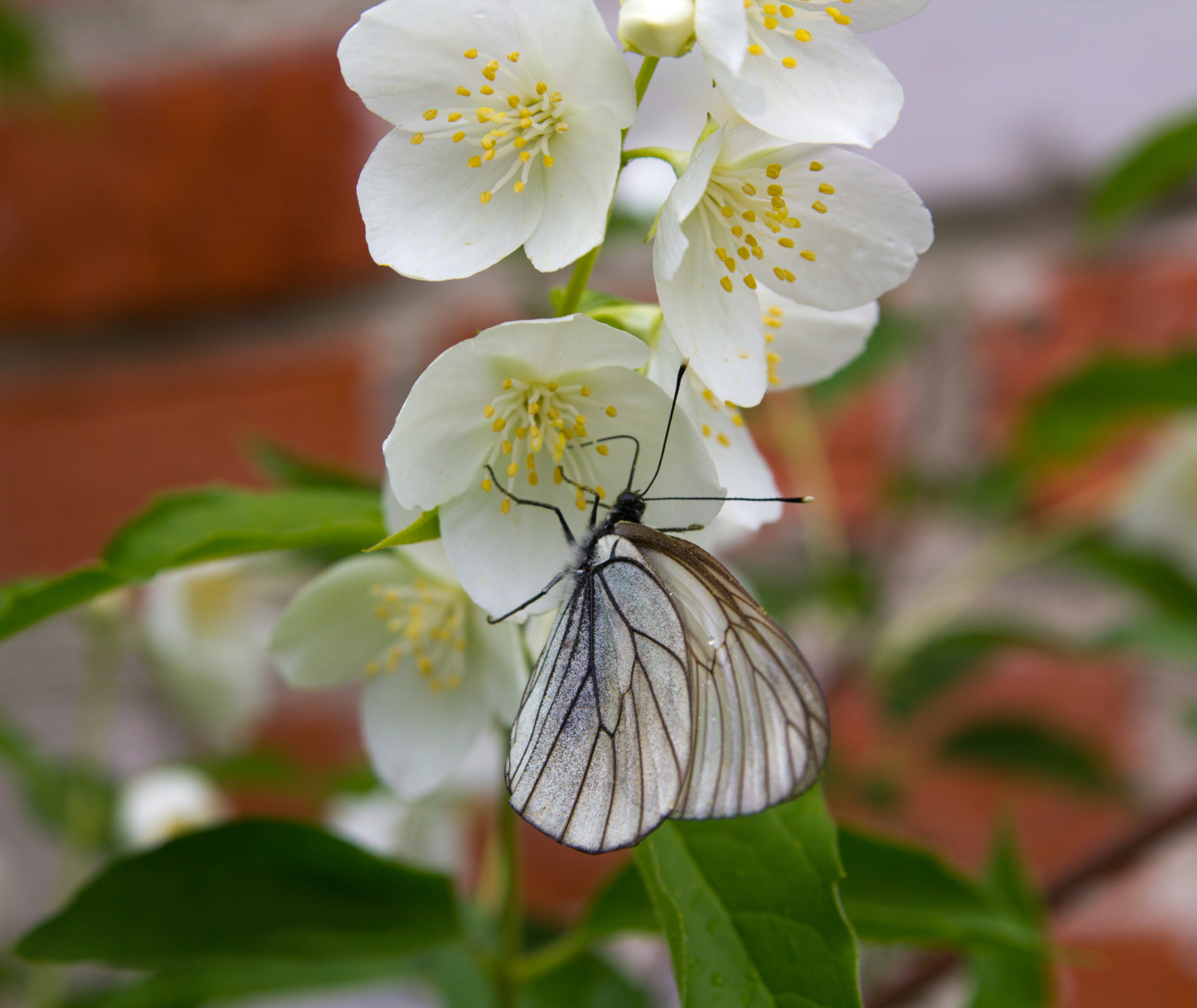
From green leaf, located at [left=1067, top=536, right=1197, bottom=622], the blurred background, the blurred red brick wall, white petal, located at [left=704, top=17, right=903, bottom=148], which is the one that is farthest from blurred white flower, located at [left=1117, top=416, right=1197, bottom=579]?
the blurred red brick wall

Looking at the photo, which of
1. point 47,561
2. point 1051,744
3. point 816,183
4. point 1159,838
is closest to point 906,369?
point 1051,744

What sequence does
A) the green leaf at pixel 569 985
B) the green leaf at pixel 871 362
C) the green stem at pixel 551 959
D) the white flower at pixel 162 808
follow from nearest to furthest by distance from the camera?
the green stem at pixel 551 959 → the green leaf at pixel 569 985 → the white flower at pixel 162 808 → the green leaf at pixel 871 362

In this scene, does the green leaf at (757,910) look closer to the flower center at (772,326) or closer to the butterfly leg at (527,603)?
the butterfly leg at (527,603)

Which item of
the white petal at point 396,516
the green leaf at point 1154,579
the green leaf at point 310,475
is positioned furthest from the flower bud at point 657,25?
the green leaf at point 1154,579

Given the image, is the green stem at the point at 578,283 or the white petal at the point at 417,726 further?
the white petal at the point at 417,726

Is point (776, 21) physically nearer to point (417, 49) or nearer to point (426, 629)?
point (417, 49)

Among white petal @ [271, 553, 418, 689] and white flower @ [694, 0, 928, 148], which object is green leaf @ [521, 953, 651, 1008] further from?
white flower @ [694, 0, 928, 148]

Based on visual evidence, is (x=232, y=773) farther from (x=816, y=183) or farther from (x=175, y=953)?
(x=816, y=183)
